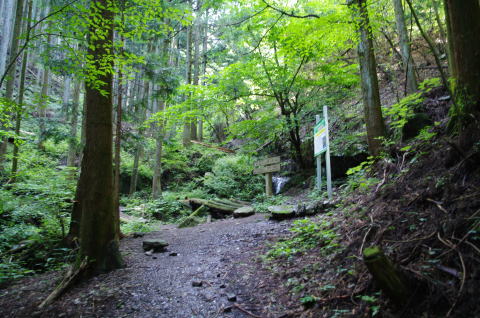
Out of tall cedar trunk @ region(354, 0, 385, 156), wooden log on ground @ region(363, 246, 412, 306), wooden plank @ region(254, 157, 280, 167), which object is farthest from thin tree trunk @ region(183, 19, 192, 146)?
wooden log on ground @ region(363, 246, 412, 306)

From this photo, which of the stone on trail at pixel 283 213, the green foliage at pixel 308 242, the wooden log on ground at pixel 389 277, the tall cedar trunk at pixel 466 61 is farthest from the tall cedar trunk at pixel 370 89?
the wooden log on ground at pixel 389 277

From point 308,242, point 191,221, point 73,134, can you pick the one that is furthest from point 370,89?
point 73,134

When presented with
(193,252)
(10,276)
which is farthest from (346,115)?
(10,276)

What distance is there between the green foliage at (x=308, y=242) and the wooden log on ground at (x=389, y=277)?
1.50 metres

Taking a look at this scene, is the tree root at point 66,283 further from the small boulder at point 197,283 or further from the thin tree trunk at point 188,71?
the thin tree trunk at point 188,71

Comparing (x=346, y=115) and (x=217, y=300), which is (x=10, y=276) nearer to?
(x=217, y=300)

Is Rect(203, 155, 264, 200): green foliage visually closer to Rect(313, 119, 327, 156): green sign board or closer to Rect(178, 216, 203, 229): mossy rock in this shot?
Rect(178, 216, 203, 229): mossy rock

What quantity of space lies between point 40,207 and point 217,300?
16.2 feet

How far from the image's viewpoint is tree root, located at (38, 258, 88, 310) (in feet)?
12.1

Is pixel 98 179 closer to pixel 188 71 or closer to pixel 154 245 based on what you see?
pixel 154 245

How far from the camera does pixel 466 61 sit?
3.21 metres

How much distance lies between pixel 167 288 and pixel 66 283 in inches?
59.9

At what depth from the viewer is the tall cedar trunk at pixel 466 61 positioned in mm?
3104

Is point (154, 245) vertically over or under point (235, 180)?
under
